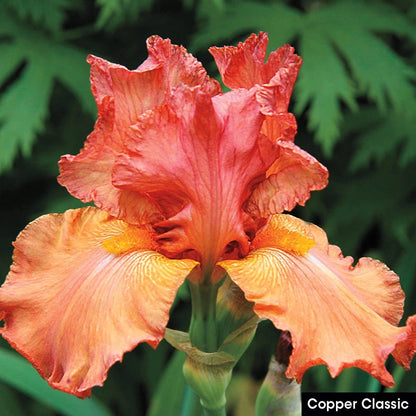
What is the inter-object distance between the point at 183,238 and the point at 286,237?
0.43 feet

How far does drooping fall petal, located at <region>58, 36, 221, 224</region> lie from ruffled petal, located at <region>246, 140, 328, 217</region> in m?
0.12

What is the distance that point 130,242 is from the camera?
2.47 feet

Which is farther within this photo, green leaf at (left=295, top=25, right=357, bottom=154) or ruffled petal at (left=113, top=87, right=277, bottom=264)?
green leaf at (left=295, top=25, right=357, bottom=154)

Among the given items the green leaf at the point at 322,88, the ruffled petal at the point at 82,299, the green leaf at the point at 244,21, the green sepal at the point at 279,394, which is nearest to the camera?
the ruffled petal at the point at 82,299

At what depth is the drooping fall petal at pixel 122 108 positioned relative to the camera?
749 millimetres

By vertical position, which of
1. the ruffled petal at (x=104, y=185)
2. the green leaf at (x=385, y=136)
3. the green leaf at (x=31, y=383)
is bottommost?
the green leaf at (x=31, y=383)

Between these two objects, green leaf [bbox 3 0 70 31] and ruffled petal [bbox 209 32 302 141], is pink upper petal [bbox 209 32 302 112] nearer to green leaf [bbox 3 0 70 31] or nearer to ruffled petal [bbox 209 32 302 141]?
ruffled petal [bbox 209 32 302 141]

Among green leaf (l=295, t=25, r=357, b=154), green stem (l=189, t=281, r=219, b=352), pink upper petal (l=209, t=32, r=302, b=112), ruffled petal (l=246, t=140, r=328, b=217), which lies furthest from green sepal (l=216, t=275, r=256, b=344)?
green leaf (l=295, t=25, r=357, b=154)

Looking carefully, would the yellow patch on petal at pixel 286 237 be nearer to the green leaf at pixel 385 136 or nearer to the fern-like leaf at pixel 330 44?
the fern-like leaf at pixel 330 44

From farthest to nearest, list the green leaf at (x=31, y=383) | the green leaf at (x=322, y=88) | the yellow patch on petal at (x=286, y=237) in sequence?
the green leaf at (x=322, y=88) → the green leaf at (x=31, y=383) → the yellow patch on petal at (x=286, y=237)

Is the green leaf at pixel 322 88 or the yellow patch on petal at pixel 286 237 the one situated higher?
the yellow patch on petal at pixel 286 237

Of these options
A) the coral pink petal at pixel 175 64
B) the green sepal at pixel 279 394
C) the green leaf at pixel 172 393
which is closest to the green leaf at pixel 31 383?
the green leaf at pixel 172 393

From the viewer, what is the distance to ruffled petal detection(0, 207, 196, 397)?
635mm

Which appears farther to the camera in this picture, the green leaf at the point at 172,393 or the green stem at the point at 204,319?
→ the green leaf at the point at 172,393
